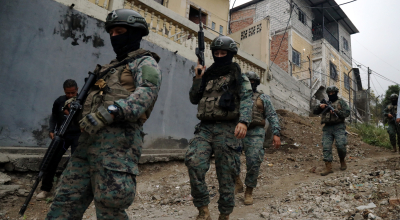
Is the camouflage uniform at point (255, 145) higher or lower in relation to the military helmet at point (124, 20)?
lower

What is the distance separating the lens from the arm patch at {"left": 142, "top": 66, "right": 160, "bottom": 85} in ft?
5.48

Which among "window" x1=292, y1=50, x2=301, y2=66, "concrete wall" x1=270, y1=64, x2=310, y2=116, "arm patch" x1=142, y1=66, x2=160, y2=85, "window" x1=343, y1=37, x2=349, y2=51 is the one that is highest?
"window" x1=343, y1=37, x2=349, y2=51

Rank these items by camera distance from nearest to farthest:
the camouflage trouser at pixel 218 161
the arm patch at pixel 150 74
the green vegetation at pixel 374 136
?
the arm patch at pixel 150 74 < the camouflage trouser at pixel 218 161 < the green vegetation at pixel 374 136

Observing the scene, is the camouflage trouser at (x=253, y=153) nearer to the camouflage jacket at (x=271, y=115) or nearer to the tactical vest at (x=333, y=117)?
the camouflage jacket at (x=271, y=115)

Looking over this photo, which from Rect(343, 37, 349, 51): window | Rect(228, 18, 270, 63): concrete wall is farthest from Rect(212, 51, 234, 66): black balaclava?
Rect(343, 37, 349, 51): window

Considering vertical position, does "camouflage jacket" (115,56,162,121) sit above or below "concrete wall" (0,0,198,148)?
below

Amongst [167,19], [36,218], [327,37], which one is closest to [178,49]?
[167,19]

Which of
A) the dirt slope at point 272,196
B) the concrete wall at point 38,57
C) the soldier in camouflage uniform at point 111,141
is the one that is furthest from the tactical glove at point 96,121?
the concrete wall at point 38,57

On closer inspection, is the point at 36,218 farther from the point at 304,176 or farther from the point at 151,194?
the point at 304,176

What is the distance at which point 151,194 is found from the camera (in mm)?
4137

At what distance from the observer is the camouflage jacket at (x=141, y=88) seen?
5.04ft

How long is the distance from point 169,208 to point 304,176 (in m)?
3.17

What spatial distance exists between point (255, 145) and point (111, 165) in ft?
8.70

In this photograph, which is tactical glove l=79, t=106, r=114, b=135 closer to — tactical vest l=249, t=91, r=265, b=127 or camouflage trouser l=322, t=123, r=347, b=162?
tactical vest l=249, t=91, r=265, b=127
